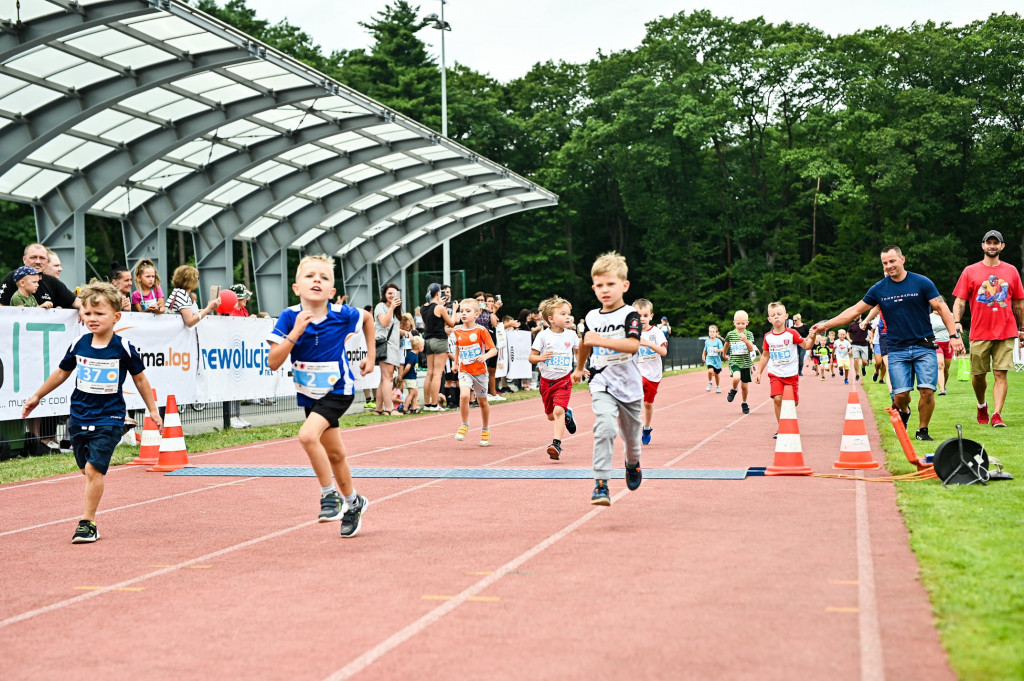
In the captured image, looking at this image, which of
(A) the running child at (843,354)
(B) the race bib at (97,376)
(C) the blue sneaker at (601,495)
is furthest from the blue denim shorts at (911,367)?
(A) the running child at (843,354)

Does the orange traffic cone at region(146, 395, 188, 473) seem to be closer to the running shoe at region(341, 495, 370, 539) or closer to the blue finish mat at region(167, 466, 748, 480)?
the blue finish mat at region(167, 466, 748, 480)

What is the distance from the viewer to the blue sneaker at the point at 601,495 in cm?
780

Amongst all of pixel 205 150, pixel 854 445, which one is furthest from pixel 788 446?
pixel 205 150

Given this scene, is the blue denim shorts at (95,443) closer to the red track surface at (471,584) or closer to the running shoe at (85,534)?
the running shoe at (85,534)

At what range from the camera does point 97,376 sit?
7.75 metres

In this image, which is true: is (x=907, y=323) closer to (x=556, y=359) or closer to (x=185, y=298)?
(x=556, y=359)

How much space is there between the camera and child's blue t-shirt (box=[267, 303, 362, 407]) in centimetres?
741

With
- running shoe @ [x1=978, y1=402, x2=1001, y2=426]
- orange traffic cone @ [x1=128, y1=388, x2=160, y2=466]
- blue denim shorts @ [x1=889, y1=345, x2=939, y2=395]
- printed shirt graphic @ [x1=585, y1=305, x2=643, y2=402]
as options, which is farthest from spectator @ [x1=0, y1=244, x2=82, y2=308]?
running shoe @ [x1=978, y1=402, x2=1001, y2=426]

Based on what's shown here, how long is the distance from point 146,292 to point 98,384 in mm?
6949

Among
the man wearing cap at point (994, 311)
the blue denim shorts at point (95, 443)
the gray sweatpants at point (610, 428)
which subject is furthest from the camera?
the man wearing cap at point (994, 311)

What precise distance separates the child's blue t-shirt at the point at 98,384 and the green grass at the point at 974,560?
5.54 metres

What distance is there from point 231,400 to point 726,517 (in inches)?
399

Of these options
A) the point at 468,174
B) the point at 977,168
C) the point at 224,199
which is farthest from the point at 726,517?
the point at 977,168

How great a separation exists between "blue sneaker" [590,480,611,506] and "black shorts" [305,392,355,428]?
192 cm
